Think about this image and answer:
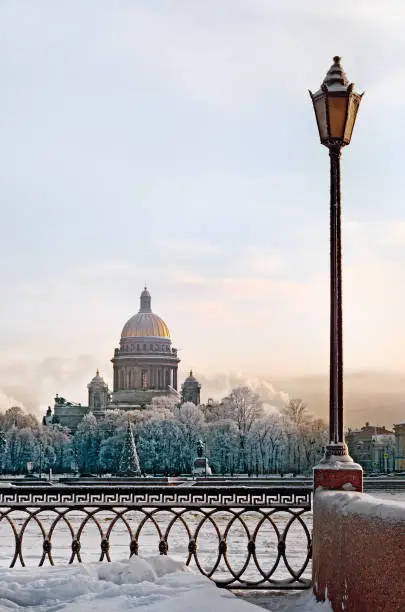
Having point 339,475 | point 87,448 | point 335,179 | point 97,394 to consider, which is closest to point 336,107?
point 335,179

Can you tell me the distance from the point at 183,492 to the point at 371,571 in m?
4.80

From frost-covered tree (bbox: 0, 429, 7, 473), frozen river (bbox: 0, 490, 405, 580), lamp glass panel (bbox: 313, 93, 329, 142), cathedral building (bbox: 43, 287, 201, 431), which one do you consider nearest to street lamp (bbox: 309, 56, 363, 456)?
lamp glass panel (bbox: 313, 93, 329, 142)

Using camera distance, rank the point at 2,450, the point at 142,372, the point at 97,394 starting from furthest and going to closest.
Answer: the point at 97,394 → the point at 142,372 → the point at 2,450

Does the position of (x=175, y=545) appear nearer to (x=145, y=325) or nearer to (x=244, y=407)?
(x=244, y=407)

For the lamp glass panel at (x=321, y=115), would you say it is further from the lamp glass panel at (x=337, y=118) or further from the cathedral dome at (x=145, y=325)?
the cathedral dome at (x=145, y=325)

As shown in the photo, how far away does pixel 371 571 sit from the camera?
6766 millimetres

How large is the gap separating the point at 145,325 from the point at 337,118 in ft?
433

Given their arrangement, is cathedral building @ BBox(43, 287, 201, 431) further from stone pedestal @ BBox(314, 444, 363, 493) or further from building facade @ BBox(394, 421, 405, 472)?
stone pedestal @ BBox(314, 444, 363, 493)

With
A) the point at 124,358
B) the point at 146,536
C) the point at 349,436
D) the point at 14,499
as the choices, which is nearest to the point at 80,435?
the point at 124,358

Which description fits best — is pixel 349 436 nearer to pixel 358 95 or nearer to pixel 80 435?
pixel 80 435

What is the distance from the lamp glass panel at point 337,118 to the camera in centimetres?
1069

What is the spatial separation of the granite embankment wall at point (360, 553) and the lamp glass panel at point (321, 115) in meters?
3.96

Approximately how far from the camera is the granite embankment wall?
6336mm

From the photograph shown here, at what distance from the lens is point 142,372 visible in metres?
138
